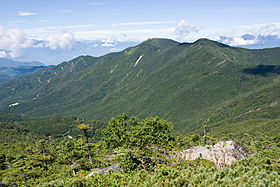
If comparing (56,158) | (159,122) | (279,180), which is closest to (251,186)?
(279,180)

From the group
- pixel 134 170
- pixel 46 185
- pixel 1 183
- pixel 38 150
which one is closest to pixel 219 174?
pixel 134 170

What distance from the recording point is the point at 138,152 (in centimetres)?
3253

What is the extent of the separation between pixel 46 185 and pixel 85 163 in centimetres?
3512

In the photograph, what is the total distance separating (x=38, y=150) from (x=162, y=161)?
6964cm

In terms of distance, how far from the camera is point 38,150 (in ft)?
274

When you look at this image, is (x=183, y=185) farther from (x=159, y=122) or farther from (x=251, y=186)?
(x=159, y=122)

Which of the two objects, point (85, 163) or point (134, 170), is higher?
point (134, 170)

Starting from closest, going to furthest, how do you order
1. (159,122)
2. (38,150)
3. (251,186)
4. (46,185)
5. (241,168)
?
1. (251,186)
2. (241,168)
3. (46,185)
4. (159,122)
5. (38,150)

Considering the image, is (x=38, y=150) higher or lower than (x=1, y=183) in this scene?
lower

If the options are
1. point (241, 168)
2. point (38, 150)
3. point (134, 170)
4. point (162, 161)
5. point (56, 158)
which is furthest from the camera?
point (38, 150)

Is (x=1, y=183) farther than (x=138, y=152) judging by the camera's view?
Yes

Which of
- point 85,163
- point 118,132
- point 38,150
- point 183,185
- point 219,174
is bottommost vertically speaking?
point 38,150

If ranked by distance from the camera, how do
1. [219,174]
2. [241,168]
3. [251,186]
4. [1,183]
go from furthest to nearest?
[1,183]
[241,168]
[219,174]
[251,186]

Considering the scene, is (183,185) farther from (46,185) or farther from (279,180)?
(46,185)
